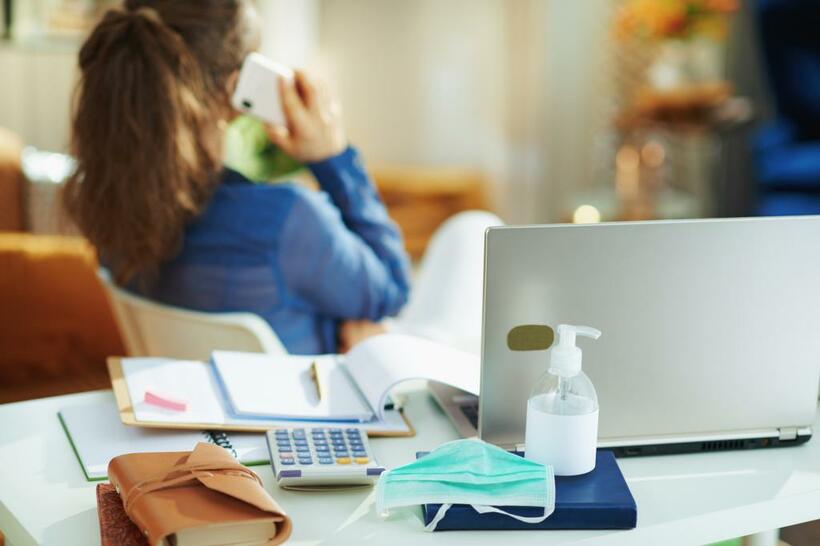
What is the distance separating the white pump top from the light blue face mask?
9 cm

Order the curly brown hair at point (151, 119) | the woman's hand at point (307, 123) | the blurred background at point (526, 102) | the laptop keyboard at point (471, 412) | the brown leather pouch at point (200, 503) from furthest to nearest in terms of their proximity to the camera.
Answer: the blurred background at point (526, 102), the woman's hand at point (307, 123), the curly brown hair at point (151, 119), the laptop keyboard at point (471, 412), the brown leather pouch at point (200, 503)

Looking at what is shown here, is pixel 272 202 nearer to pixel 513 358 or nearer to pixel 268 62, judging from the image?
pixel 268 62

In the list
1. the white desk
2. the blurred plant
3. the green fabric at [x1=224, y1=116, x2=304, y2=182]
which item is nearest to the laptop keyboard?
the white desk

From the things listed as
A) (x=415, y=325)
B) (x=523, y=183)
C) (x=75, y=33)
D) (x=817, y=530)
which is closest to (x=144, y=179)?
(x=415, y=325)

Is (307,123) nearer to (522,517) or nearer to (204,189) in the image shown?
(204,189)

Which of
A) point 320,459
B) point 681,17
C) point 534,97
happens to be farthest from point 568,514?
point 534,97

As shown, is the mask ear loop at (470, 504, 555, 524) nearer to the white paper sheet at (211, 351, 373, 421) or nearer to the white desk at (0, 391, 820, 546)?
the white desk at (0, 391, 820, 546)

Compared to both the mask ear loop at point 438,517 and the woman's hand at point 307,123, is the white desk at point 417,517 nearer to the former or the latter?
the mask ear loop at point 438,517

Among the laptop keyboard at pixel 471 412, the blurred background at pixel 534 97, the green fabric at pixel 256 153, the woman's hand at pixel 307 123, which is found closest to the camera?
the laptop keyboard at pixel 471 412

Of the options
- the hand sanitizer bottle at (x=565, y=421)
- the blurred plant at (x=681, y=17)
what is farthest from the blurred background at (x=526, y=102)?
the hand sanitizer bottle at (x=565, y=421)

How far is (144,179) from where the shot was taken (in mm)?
1440

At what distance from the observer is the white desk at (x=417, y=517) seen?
0.88 metres

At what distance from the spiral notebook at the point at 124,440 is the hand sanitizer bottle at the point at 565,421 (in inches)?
11.1

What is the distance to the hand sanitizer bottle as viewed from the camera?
94cm
